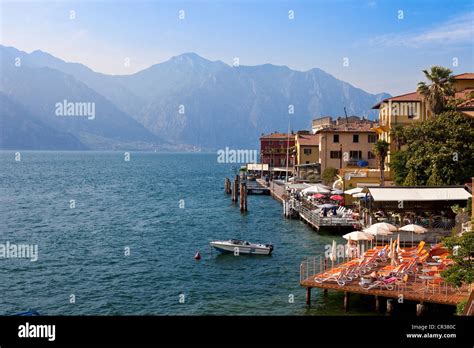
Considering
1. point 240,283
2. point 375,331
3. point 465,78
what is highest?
point 465,78

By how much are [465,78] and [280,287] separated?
47.5 meters

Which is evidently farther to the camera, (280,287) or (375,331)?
(280,287)

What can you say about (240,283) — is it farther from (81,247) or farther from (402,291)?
(81,247)

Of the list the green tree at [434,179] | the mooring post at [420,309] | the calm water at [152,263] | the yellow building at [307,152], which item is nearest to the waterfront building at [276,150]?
the yellow building at [307,152]

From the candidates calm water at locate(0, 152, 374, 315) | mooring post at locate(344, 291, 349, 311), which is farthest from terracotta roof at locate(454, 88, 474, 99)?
mooring post at locate(344, 291, 349, 311)

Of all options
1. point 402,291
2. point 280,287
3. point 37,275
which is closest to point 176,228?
point 37,275

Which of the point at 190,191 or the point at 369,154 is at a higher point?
the point at 369,154

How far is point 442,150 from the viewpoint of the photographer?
48.3 metres

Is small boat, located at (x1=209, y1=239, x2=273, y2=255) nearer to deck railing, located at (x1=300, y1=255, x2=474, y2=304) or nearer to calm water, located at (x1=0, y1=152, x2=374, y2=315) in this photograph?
calm water, located at (x1=0, y1=152, x2=374, y2=315)

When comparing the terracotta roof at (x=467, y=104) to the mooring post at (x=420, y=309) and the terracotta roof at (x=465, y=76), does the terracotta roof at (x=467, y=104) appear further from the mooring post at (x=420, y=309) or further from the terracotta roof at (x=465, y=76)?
the mooring post at (x=420, y=309)

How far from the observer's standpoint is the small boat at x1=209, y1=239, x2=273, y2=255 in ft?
140

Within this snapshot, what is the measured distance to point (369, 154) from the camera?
276ft

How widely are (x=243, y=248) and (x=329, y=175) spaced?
38.3 m

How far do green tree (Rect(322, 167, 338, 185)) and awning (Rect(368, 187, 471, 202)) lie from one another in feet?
109
